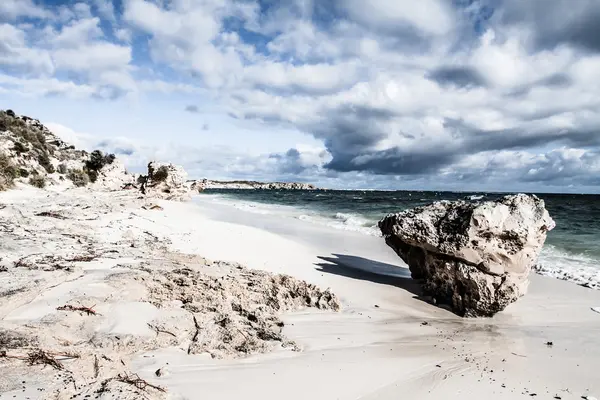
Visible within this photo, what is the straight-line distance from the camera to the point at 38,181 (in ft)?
62.1

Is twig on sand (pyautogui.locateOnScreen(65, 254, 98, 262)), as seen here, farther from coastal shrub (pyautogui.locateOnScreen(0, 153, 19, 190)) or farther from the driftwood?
coastal shrub (pyautogui.locateOnScreen(0, 153, 19, 190))

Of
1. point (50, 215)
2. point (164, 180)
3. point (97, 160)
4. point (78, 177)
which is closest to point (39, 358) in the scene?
point (50, 215)

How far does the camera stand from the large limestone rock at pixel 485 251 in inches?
277

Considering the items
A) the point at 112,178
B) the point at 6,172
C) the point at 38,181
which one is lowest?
the point at 38,181

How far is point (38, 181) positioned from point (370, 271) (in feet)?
58.7

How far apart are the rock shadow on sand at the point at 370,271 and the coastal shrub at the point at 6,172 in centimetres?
1363

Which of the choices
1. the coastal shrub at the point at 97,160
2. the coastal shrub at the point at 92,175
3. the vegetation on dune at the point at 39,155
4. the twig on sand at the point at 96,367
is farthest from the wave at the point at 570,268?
the coastal shrub at the point at 97,160

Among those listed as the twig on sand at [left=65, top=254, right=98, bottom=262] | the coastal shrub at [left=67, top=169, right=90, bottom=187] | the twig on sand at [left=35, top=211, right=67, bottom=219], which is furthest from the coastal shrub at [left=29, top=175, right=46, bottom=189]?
the twig on sand at [left=65, top=254, right=98, bottom=262]

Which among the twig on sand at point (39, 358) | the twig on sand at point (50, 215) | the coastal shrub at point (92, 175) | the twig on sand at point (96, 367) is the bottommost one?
the twig on sand at point (96, 367)

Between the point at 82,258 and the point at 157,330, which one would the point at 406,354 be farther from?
the point at 82,258

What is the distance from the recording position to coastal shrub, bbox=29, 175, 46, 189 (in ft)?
61.1

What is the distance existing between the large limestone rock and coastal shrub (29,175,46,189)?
19.2 meters

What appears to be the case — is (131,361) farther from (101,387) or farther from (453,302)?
(453,302)

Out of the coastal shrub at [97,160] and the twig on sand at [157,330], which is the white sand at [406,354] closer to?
the twig on sand at [157,330]
